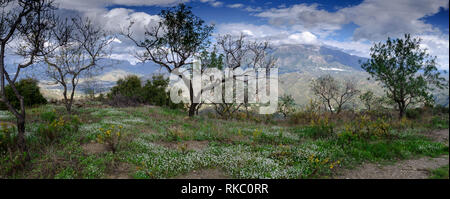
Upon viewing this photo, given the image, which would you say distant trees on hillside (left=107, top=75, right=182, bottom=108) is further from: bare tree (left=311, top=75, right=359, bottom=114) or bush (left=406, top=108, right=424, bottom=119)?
bush (left=406, top=108, right=424, bottom=119)

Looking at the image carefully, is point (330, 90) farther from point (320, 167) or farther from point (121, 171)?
point (121, 171)

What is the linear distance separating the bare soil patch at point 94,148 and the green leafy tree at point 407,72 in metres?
27.0

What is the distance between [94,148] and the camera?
34.9 ft

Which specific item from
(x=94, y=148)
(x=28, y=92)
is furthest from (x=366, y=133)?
(x=28, y=92)

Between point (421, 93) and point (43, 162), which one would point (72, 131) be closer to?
point (43, 162)

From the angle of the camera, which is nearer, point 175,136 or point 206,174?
point 206,174

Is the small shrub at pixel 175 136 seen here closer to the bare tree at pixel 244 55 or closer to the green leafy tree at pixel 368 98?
the bare tree at pixel 244 55

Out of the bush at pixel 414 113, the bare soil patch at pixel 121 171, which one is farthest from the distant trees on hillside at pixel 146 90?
the bush at pixel 414 113

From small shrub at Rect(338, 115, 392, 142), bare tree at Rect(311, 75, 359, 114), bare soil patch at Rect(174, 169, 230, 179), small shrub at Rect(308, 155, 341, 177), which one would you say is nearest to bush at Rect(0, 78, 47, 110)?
bare soil patch at Rect(174, 169, 230, 179)

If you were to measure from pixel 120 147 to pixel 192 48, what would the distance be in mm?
13658

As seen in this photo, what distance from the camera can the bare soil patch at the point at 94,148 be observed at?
10078mm

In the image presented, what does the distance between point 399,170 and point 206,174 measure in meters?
6.77

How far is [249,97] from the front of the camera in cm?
2986
